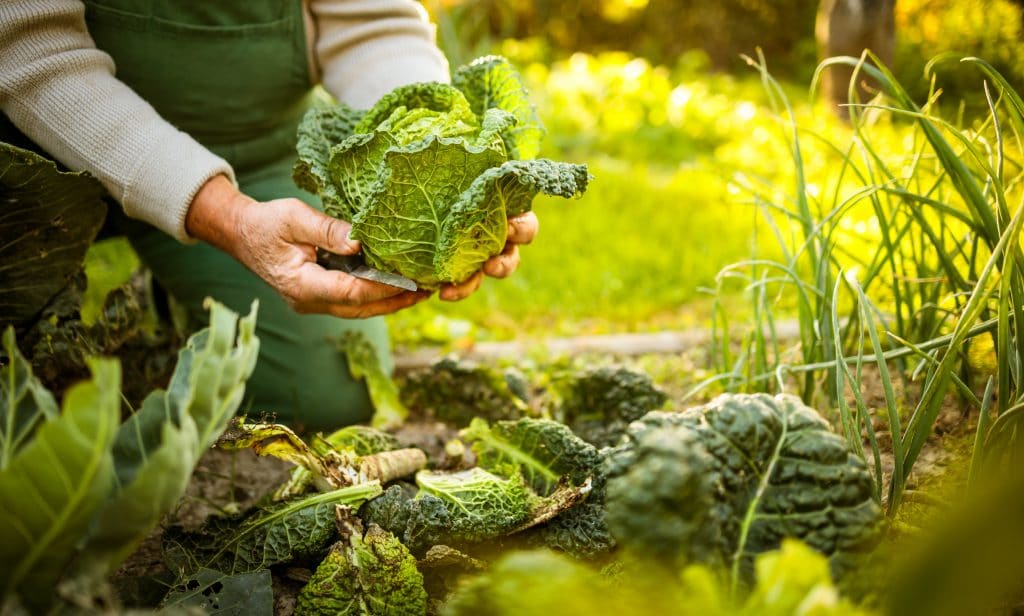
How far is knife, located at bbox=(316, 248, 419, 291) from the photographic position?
1788 mm

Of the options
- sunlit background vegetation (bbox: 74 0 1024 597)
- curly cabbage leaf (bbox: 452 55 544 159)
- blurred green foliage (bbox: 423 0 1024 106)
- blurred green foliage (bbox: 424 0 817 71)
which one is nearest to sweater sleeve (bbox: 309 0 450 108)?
curly cabbage leaf (bbox: 452 55 544 159)

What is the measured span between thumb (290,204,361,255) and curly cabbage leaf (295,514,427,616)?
0.68 metres

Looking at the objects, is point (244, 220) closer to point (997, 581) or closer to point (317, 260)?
point (317, 260)

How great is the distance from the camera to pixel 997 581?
719 mm

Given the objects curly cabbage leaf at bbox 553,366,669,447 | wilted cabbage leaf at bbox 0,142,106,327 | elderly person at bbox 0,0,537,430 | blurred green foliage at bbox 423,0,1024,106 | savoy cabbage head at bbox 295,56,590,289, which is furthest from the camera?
blurred green foliage at bbox 423,0,1024,106

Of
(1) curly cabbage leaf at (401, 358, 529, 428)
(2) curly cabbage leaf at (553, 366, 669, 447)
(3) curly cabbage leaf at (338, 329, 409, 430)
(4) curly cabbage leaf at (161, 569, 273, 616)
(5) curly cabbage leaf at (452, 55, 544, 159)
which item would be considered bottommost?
(3) curly cabbage leaf at (338, 329, 409, 430)

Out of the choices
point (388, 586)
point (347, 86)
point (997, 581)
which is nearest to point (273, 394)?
point (347, 86)

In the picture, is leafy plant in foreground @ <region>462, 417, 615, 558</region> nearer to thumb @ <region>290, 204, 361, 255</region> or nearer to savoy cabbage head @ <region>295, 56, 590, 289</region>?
savoy cabbage head @ <region>295, 56, 590, 289</region>

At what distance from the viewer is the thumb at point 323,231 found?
179 centimetres

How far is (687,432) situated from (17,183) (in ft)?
4.99

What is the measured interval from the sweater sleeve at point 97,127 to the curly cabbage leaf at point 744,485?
50.3 inches

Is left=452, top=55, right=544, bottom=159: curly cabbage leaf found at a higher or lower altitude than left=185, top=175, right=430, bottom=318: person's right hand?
higher

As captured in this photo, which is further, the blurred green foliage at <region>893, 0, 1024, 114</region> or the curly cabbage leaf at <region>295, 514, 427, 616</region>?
the blurred green foliage at <region>893, 0, 1024, 114</region>

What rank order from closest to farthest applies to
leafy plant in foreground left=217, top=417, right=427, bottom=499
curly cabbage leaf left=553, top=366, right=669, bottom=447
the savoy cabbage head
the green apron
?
leafy plant in foreground left=217, top=417, right=427, bottom=499
the savoy cabbage head
curly cabbage leaf left=553, top=366, right=669, bottom=447
the green apron
